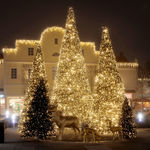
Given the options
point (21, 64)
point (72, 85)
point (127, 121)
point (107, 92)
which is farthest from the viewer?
point (21, 64)

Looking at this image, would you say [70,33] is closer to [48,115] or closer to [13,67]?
[48,115]

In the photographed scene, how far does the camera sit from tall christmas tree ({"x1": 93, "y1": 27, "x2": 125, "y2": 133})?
1504 cm

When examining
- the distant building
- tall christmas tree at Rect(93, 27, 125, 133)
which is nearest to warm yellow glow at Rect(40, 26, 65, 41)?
the distant building

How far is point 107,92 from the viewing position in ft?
50.3

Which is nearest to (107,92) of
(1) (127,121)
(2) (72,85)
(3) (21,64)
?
(2) (72,85)

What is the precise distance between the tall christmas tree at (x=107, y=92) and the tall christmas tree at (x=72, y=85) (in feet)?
2.46

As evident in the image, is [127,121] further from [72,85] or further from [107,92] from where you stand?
[72,85]

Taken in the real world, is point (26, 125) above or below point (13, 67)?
below

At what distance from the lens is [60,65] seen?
1633 cm

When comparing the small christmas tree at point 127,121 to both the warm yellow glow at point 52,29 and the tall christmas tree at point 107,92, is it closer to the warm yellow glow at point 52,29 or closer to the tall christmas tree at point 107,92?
the tall christmas tree at point 107,92

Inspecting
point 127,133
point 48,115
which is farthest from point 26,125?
point 127,133

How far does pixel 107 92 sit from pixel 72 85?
2.07 meters

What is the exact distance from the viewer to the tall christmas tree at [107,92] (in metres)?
15.0

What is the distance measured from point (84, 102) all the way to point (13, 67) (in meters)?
19.6
